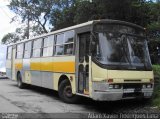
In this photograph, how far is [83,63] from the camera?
12.7 m

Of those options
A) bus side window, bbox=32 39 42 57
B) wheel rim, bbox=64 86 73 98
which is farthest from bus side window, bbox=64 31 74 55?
bus side window, bbox=32 39 42 57

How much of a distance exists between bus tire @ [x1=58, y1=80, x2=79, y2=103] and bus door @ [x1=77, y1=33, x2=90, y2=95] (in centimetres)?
98

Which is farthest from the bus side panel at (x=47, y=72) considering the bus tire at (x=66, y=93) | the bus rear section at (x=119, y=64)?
the bus rear section at (x=119, y=64)

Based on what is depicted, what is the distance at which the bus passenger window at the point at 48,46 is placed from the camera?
1584 centimetres

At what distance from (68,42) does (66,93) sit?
1953 millimetres

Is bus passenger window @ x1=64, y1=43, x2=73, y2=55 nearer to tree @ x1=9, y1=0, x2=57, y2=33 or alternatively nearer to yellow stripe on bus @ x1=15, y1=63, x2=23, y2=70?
yellow stripe on bus @ x1=15, y1=63, x2=23, y2=70

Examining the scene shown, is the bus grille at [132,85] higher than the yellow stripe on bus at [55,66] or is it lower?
lower

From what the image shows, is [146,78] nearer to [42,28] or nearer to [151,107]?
[151,107]

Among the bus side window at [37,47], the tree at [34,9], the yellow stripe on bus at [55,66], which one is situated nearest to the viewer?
the yellow stripe on bus at [55,66]

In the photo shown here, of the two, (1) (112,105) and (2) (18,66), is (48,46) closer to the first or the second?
(1) (112,105)

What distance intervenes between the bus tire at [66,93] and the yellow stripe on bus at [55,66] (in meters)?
0.54

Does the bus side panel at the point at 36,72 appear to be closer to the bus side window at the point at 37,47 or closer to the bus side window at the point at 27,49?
the bus side window at the point at 37,47

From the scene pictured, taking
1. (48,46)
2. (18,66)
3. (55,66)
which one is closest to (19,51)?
(18,66)

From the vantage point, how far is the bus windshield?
1179 cm
